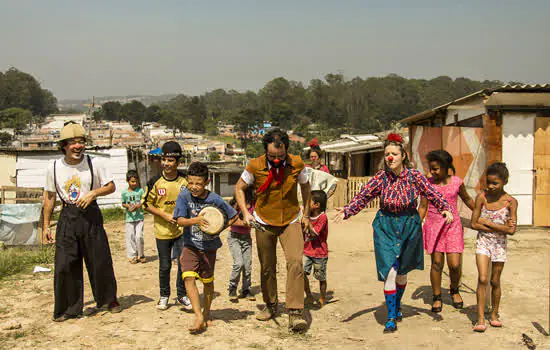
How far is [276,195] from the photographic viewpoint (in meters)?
5.12

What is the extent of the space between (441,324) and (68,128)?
4.19 metres

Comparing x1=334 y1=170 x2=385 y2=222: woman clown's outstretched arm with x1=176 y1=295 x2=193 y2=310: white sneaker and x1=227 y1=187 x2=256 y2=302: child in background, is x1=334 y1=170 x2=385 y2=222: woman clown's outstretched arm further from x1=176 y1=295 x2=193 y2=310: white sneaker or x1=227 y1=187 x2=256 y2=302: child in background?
x1=176 y1=295 x2=193 y2=310: white sneaker

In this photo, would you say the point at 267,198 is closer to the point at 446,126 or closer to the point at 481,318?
the point at 481,318

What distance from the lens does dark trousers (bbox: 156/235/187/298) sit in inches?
227

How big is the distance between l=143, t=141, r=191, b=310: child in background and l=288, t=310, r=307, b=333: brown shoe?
128 cm

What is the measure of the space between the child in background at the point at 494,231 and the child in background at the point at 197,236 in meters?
2.42

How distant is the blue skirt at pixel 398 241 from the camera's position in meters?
5.05

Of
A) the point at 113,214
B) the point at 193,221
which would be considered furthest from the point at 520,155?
the point at 113,214

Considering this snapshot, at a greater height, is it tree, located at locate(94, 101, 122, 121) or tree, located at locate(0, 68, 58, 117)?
tree, located at locate(0, 68, 58, 117)

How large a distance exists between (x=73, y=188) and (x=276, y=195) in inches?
81.6

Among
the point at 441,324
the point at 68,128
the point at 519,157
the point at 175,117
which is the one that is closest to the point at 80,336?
the point at 68,128

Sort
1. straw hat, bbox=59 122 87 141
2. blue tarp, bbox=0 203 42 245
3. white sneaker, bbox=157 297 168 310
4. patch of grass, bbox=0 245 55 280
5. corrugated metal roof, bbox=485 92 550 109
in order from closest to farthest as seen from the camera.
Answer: straw hat, bbox=59 122 87 141 < white sneaker, bbox=157 297 168 310 < patch of grass, bbox=0 245 55 280 < blue tarp, bbox=0 203 42 245 < corrugated metal roof, bbox=485 92 550 109

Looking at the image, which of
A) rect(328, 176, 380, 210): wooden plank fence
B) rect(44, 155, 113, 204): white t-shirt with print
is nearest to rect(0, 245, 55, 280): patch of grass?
rect(44, 155, 113, 204): white t-shirt with print

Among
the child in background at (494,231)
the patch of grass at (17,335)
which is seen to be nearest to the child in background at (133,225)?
→ the patch of grass at (17,335)
